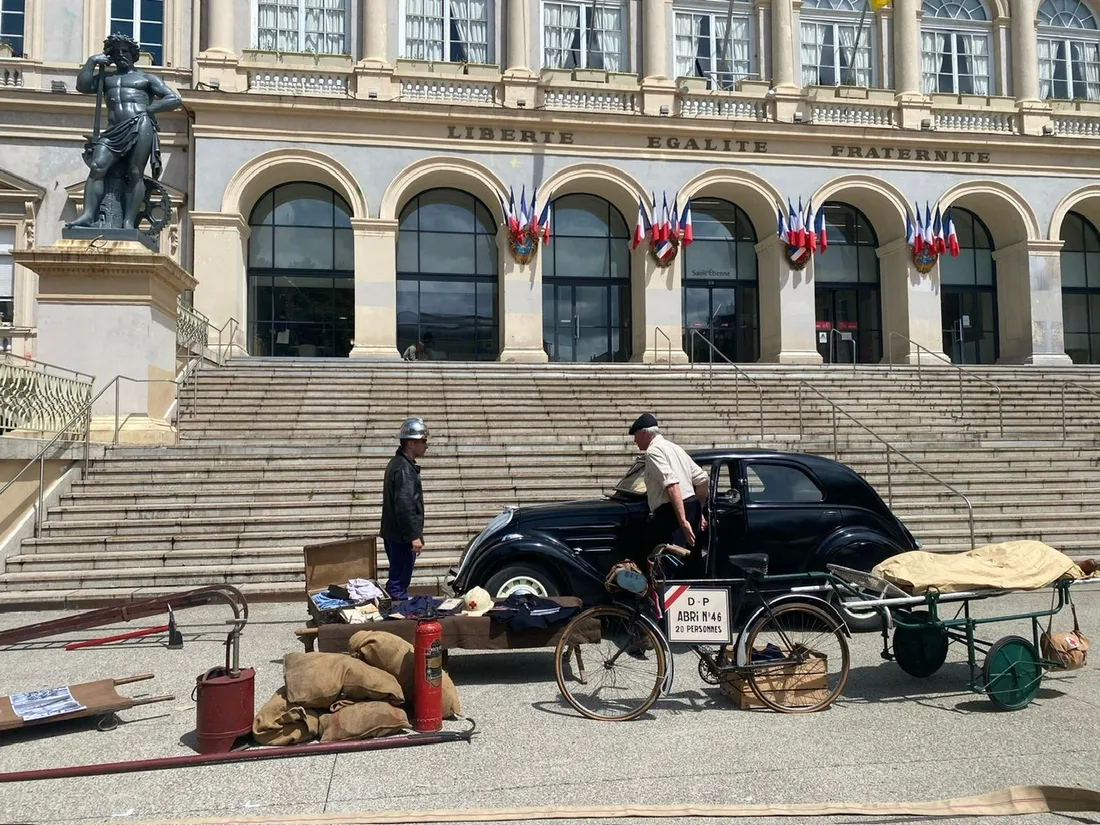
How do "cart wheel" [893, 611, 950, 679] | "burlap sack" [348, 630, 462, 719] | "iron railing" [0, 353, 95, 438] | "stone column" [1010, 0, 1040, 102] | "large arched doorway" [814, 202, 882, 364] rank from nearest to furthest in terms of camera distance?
"burlap sack" [348, 630, 462, 719]
"cart wheel" [893, 611, 950, 679]
"iron railing" [0, 353, 95, 438]
"stone column" [1010, 0, 1040, 102]
"large arched doorway" [814, 202, 882, 364]

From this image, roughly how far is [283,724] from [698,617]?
2735 mm

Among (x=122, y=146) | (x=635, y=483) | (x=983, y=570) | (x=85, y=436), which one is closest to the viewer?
(x=983, y=570)

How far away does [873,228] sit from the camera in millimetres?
28344

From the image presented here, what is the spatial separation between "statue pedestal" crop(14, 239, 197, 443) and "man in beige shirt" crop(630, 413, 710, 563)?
931 centimetres

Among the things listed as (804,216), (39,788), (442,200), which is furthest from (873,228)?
(39,788)

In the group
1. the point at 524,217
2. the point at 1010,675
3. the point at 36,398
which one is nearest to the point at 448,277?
the point at 524,217

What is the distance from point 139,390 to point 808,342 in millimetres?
19615

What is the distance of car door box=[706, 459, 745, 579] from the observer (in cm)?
751

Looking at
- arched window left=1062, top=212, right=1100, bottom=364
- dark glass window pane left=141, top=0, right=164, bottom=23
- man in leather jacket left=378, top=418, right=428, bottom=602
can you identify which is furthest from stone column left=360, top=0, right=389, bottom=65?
arched window left=1062, top=212, right=1100, bottom=364

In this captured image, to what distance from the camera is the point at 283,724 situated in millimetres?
4934

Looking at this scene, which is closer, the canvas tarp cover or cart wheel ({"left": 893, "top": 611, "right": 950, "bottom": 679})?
the canvas tarp cover

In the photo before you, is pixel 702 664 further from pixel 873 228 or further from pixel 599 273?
pixel 873 228

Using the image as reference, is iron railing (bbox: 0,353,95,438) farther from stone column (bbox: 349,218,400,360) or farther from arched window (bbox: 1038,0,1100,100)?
arched window (bbox: 1038,0,1100,100)

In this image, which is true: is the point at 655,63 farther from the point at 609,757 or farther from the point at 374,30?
the point at 609,757
